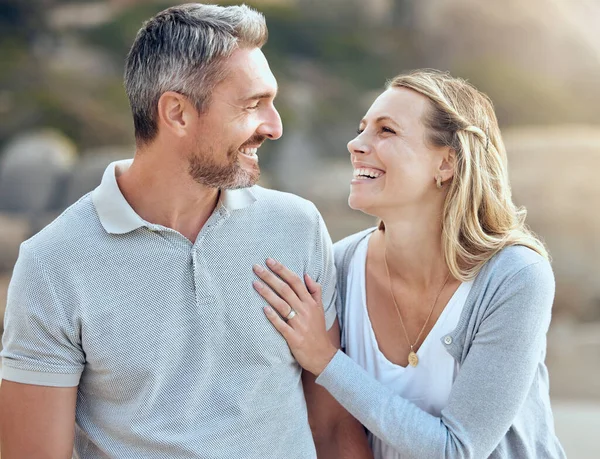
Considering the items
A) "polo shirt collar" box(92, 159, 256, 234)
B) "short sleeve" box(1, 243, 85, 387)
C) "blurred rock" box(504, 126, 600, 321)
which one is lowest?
"blurred rock" box(504, 126, 600, 321)

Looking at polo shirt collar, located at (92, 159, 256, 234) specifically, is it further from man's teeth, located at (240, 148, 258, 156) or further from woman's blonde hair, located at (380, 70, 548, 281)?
woman's blonde hair, located at (380, 70, 548, 281)

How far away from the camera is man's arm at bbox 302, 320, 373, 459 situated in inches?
71.6

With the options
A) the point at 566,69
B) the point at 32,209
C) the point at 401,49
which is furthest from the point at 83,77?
the point at 566,69

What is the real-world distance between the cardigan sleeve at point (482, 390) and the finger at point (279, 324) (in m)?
0.13

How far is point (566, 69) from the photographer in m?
6.62

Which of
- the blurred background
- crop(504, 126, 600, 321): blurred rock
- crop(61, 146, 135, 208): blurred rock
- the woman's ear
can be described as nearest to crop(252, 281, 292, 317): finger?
the woman's ear

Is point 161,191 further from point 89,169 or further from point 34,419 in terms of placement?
point 89,169

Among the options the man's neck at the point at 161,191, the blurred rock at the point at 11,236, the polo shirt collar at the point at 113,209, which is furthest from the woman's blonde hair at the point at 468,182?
the blurred rock at the point at 11,236

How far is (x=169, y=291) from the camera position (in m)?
1.56

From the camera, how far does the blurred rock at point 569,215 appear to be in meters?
6.00

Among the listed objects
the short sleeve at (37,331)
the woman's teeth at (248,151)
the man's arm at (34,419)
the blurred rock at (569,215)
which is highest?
the woman's teeth at (248,151)

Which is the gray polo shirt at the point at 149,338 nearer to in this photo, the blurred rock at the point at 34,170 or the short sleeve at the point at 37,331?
the short sleeve at the point at 37,331

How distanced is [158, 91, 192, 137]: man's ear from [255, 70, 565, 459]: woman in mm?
362

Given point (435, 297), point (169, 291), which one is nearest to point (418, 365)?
point (435, 297)
